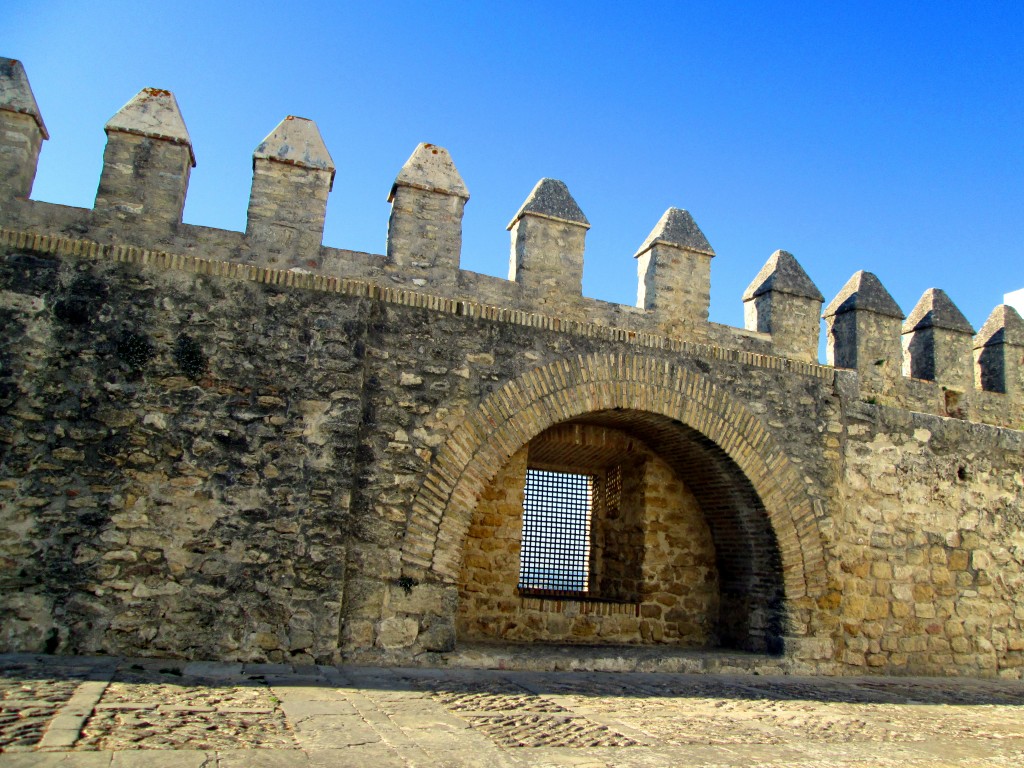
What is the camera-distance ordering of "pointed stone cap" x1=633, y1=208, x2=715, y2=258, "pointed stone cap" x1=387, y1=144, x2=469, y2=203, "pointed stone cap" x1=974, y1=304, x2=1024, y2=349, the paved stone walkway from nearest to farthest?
the paved stone walkway → "pointed stone cap" x1=387, y1=144, x2=469, y2=203 → "pointed stone cap" x1=633, y1=208, x2=715, y2=258 → "pointed stone cap" x1=974, y1=304, x2=1024, y2=349

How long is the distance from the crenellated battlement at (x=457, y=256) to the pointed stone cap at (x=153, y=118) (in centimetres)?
1

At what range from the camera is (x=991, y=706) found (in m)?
6.60

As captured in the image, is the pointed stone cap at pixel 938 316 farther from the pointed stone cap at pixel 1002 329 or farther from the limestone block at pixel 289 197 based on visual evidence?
the limestone block at pixel 289 197

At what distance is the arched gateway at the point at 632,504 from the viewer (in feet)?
22.1

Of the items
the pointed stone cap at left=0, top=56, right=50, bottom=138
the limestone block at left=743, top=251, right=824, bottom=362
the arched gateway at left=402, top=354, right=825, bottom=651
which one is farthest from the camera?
the limestone block at left=743, top=251, right=824, bottom=362

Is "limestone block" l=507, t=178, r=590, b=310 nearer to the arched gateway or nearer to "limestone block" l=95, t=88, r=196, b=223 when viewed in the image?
the arched gateway

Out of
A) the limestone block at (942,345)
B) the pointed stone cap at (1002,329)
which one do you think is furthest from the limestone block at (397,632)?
the pointed stone cap at (1002,329)

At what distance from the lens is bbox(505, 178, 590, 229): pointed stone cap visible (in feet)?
25.1

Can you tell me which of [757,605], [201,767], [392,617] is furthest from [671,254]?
[201,767]

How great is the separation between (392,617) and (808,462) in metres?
4.33

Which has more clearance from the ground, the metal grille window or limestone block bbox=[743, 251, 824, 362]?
limestone block bbox=[743, 251, 824, 362]

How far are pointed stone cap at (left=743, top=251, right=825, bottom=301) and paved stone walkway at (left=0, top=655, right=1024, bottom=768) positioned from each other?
4.12 meters

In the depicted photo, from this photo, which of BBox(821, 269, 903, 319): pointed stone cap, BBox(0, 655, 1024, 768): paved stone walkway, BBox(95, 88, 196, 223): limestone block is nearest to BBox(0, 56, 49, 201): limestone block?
BBox(95, 88, 196, 223): limestone block

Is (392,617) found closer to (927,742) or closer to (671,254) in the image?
(927,742)
